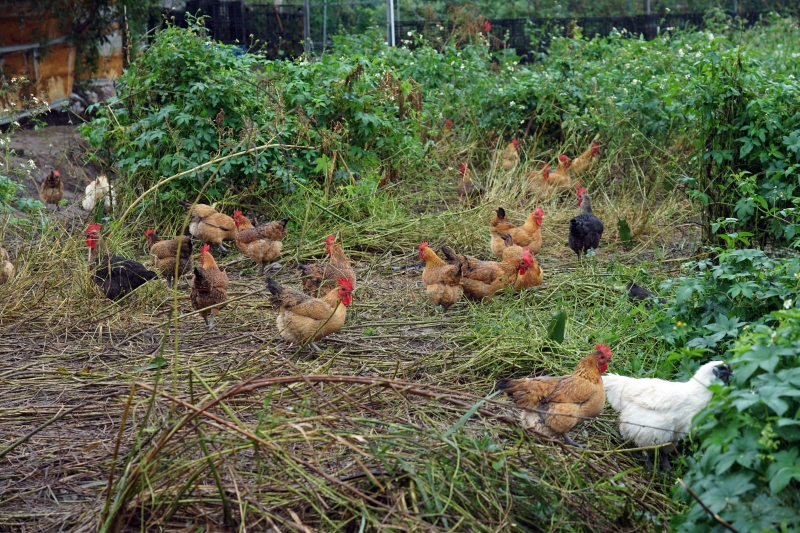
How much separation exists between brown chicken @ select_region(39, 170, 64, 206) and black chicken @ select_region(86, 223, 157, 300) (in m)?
3.23

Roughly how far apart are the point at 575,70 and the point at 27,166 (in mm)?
6809

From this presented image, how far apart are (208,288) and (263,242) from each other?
1.21 m

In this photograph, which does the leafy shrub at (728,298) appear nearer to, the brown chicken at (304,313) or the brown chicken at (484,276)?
the brown chicken at (484,276)

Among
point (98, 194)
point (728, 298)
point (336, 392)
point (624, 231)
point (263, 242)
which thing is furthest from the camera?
point (98, 194)

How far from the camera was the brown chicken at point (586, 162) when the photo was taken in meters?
9.21

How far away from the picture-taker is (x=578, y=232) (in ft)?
23.7

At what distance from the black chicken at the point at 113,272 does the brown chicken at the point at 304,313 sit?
4.89 ft

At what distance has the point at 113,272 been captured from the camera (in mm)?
6336

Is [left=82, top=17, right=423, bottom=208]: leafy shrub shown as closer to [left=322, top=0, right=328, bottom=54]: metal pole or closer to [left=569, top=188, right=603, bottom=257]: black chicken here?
[left=569, top=188, right=603, bottom=257]: black chicken

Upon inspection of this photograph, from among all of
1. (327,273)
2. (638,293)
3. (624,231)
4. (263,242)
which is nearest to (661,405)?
(638,293)

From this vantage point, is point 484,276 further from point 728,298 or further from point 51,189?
point 51,189

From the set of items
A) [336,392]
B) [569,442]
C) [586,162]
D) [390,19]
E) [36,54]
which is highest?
[390,19]

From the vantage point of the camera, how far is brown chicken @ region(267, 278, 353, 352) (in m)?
5.38

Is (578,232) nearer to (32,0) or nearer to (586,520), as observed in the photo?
(586,520)
